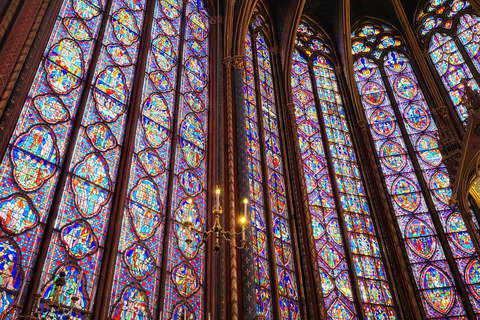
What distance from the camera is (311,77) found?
1410 cm

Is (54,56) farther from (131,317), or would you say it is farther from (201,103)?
(131,317)

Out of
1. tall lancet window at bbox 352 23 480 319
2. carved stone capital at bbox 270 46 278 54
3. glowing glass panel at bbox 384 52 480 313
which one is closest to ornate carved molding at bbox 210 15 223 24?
carved stone capital at bbox 270 46 278 54

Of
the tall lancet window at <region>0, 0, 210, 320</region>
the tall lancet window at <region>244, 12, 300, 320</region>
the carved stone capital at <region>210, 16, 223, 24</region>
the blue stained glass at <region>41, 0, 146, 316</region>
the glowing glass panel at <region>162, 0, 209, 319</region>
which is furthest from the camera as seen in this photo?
the carved stone capital at <region>210, 16, 223, 24</region>

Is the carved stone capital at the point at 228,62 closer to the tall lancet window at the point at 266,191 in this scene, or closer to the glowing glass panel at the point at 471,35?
the tall lancet window at the point at 266,191

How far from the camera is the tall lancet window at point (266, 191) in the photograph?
8578 mm

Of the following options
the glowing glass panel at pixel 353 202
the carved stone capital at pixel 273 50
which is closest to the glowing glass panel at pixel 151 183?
the carved stone capital at pixel 273 50

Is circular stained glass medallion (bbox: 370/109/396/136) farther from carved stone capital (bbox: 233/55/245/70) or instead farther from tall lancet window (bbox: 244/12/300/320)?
carved stone capital (bbox: 233/55/245/70)

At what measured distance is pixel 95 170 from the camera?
276 inches

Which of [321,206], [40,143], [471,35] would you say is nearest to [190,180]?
[40,143]

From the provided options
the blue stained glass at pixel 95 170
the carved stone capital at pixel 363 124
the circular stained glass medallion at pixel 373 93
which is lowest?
the blue stained glass at pixel 95 170

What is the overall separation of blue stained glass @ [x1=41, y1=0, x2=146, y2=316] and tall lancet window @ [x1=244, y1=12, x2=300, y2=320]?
2543mm

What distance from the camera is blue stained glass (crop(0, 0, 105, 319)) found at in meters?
5.61

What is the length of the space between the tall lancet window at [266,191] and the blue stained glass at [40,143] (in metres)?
3.58

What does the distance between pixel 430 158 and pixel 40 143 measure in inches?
384
